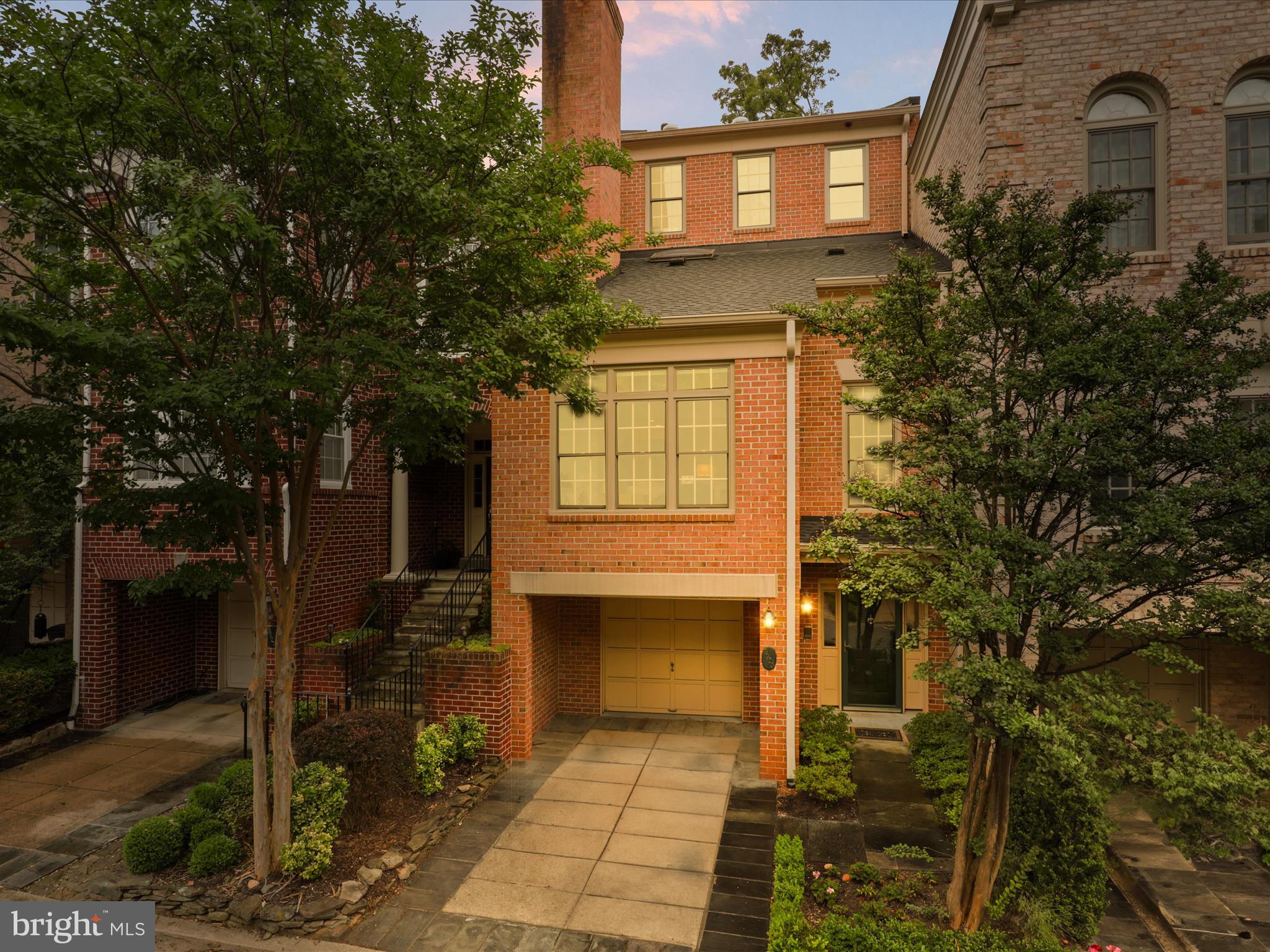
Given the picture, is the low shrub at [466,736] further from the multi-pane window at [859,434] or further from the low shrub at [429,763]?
the multi-pane window at [859,434]

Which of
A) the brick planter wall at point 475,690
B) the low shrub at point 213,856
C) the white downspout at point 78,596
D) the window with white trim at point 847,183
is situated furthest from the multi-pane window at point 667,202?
the low shrub at point 213,856

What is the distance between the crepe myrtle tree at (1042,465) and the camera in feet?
15.6

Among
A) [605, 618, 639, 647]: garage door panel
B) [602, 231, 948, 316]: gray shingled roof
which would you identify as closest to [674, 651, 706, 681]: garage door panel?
[605, 618, 639, 647]: garage door panel

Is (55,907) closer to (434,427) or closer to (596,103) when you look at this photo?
(434,427)

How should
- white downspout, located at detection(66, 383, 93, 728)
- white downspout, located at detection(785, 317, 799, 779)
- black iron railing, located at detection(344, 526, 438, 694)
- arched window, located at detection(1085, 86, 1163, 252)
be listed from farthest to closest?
white downspout, located at detection(66, 383, 93, 728) → black iron railing, located at detection(344, 526, 438, 694) → white downspout, located at detection(785, 317, 799, 779) → arched window, located at detection(1085, 86, 1163, 252)

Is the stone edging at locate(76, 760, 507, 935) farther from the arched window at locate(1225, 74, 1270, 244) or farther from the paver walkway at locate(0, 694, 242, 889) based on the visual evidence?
the arched window at locate(1225, 74, 1270, 244)

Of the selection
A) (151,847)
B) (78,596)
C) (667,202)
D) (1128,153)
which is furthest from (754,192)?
(78,596)

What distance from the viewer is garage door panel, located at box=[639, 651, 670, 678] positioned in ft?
40.1

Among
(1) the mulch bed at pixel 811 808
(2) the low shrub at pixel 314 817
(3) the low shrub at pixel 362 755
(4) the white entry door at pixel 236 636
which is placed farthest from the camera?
(4) the white entry door at pixel 236 636

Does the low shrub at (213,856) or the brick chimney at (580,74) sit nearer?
the low shrub at (213,856)

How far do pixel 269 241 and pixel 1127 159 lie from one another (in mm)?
10448

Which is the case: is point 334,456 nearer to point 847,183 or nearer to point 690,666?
point 690,666

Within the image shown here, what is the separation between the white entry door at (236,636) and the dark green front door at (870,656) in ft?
37.4

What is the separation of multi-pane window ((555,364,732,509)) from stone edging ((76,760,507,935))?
5139mm
